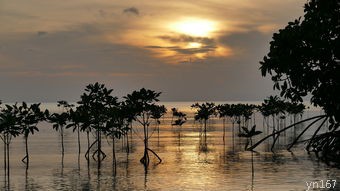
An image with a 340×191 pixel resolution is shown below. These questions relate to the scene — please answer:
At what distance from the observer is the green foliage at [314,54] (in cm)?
2216

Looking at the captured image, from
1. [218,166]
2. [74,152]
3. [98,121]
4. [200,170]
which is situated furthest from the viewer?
[74,152]

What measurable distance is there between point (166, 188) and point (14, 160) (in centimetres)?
3493

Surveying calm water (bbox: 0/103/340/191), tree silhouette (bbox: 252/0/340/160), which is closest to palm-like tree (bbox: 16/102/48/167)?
calm water (bbox: 0/103/340/191)

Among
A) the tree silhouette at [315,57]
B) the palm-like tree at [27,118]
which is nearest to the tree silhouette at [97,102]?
the palm-like tree at [27,118]

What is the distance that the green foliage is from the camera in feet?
72.7

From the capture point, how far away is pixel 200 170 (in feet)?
177

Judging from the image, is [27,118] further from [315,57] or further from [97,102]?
[315,57]

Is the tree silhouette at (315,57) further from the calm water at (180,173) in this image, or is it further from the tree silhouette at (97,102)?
the tree silhouette at (97,102)

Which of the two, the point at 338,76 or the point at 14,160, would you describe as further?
the point at 14,160

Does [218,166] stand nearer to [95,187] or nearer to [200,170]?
[200,170]

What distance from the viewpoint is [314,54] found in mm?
22109

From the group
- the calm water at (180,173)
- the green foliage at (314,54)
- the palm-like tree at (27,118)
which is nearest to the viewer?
the green foliage at (314,54)

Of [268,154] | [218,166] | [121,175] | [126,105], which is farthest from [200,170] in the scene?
[268,154]

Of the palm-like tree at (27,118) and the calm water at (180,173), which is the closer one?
the calm water at (180,173)
